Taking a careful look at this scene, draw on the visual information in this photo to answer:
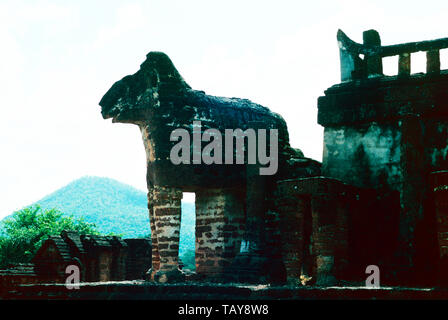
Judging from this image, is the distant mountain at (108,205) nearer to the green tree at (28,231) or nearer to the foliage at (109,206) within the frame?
the foliage at (109,206)

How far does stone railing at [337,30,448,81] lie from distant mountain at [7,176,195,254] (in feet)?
213

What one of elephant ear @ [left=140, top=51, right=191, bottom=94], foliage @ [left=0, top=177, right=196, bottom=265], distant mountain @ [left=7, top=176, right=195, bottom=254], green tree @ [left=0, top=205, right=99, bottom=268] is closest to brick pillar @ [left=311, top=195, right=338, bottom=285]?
elephant ear @ [left=140, top=51, right=191, bottom=94]

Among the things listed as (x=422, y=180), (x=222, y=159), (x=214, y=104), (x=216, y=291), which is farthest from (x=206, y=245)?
(x=422, y=180)

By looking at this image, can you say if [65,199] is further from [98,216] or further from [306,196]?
[306,196]

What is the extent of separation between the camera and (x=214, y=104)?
13320 mm

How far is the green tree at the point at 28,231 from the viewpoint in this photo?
3372 cm

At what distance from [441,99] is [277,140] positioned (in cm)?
347

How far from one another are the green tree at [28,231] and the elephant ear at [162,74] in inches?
713

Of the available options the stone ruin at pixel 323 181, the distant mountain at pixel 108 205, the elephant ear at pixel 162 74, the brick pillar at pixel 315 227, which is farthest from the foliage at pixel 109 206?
the brick pillar at pixel 315 227

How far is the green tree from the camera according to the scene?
111ft

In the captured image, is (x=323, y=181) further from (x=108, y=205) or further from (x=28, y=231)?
(x=108, y=205)

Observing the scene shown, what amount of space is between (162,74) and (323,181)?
14.2 ft

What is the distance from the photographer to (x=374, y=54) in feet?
42.0


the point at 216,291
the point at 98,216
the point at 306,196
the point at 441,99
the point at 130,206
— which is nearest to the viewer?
the point at 216,291
